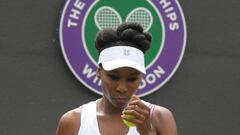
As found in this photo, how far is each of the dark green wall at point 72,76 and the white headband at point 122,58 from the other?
2235 millimetres

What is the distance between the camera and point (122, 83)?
3.32 metres

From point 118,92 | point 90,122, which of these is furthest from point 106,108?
point 118,92

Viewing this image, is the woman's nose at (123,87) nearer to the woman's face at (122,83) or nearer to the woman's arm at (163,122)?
the woman's face at (122,83)

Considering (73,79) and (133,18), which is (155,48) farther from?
(73,79)

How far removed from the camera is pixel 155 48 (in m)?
5.85

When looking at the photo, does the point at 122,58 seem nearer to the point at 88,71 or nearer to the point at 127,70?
the point at 127,70

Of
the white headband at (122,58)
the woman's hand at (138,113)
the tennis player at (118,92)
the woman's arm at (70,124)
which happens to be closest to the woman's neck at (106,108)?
the tennis player at (118,92)

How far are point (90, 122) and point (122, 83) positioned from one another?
367 millimetres

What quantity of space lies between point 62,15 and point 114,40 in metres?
2.18

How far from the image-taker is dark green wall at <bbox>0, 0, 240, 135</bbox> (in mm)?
5668

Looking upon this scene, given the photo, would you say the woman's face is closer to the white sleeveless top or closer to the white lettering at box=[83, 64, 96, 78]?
the white sleeveless top

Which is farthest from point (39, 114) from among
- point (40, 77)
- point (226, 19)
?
point (226, 19)

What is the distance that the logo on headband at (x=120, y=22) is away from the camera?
5.68 meters

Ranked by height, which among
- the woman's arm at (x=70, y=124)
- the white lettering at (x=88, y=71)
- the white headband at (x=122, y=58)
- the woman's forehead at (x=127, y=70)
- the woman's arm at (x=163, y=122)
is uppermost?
the white headband at (x=122, y=58)
